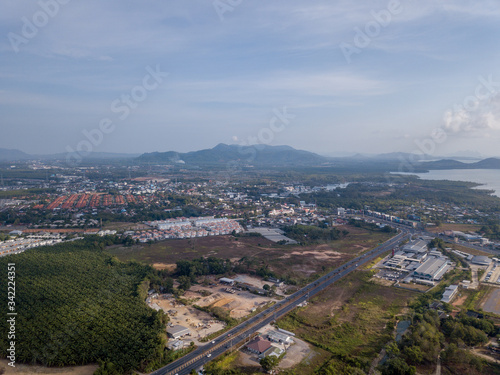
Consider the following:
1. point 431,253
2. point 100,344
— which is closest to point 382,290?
point 431,253

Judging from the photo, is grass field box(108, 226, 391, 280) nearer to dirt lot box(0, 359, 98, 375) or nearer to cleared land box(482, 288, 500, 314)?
cleared land box(482, 288, 500, 314)

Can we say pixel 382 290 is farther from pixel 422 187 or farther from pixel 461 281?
pixel 422 187

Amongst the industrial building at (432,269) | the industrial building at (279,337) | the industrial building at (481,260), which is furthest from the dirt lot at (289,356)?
the industrial building at (481,260)

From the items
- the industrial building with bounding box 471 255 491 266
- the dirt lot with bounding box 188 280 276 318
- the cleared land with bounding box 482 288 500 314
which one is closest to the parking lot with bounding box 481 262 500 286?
the industrial building with bounding box 471 255 491 266

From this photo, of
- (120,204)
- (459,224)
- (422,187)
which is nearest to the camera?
(459,224)

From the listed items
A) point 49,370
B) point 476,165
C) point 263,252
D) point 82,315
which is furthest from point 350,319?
point 476,165

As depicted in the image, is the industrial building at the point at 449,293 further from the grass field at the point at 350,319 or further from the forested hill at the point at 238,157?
the forested hill at the point at 238,157
